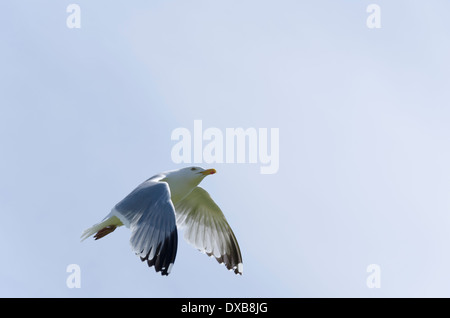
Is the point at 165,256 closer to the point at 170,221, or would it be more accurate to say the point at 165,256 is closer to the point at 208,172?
the point at 170,221

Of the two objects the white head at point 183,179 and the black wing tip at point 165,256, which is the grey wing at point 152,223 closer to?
the black wing tip at point 165,256

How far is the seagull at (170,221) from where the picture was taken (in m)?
6.25

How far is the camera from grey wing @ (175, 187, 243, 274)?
777cm

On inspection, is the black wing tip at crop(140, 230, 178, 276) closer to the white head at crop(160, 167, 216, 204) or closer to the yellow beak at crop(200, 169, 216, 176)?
the white head at crop(160, 167, 216, 204)

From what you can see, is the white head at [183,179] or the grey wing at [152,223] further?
the white head at [183,179]

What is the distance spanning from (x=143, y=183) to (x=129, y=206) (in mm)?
412

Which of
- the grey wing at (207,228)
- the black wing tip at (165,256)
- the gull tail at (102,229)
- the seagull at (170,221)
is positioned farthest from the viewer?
the grey wing at (207,228)

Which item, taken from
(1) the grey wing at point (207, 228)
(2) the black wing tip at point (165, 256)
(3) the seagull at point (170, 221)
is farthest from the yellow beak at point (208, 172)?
(2) the black wing tip at point (165, 256)

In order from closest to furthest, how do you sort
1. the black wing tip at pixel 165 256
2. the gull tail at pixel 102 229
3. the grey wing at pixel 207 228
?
1. the black wing tip at pixel 165 256
2. the gull tail at pixel 102 229
3. the grey wing at pixel 207 228

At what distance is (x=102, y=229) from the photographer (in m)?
6.98

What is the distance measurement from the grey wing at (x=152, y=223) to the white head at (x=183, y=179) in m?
0.39
